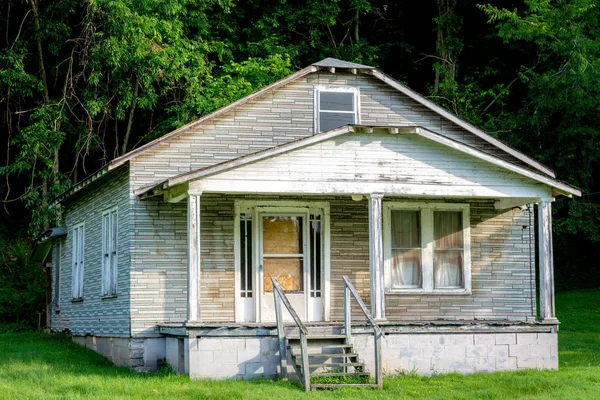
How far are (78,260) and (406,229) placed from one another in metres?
8.00

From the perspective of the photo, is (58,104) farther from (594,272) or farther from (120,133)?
(594,272)

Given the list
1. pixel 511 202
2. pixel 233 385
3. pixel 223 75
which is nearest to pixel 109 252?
Result: pixel 233 385

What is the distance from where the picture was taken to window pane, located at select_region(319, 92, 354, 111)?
62.9 ft

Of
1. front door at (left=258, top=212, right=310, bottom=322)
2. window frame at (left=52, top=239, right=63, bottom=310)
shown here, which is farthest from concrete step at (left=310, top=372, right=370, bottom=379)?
window frame at (left=52, top=239, right=63, bottom=310)

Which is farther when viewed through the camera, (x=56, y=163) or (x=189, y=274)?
(x=56, y=163)

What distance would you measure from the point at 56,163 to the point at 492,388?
18355 millimetres

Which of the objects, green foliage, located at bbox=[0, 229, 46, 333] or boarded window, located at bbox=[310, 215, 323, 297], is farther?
green foliage, located at bbox=[0, 229, 46, 333]

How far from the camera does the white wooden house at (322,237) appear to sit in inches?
638

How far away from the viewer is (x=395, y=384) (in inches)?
594

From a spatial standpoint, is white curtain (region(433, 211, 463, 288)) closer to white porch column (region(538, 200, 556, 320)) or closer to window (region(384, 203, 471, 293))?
window (region(384, 203, 471, 293))

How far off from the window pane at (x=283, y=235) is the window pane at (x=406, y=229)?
2022mm

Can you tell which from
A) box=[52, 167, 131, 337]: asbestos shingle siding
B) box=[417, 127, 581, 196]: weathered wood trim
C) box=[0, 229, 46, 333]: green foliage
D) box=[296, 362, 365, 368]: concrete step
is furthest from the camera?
box=[0, 229, 46, 333]: green foliage

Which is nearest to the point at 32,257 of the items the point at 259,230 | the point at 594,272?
the point at 259,230

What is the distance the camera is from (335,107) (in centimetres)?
1919
